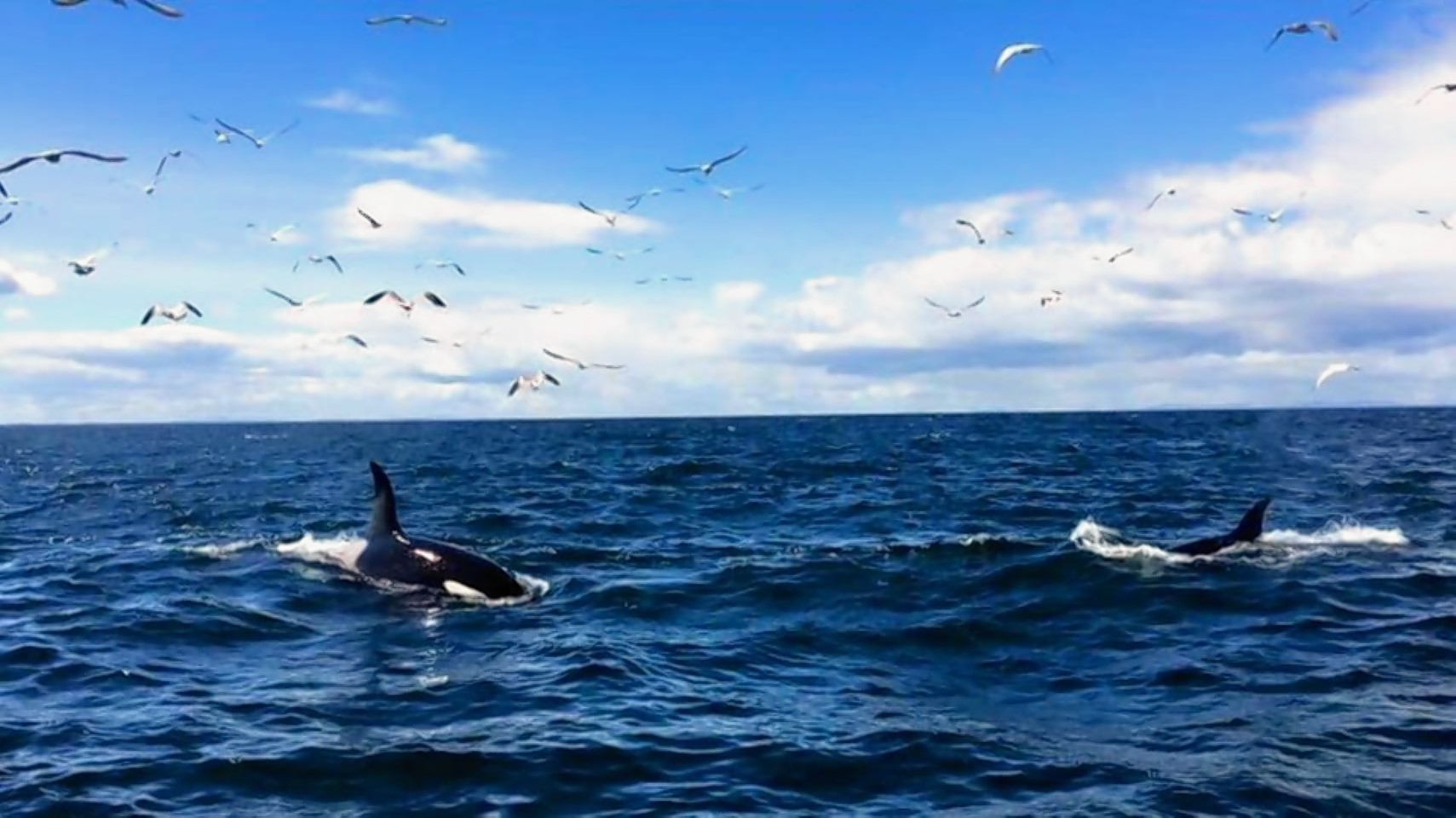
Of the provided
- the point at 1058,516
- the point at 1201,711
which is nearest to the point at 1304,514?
the point at 1058,516

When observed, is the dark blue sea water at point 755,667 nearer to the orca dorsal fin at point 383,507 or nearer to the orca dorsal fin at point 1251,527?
the orca dorsal fin at point 1251,527

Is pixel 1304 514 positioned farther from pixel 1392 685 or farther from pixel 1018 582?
pixel 1392 685

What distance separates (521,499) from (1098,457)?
1252 inches

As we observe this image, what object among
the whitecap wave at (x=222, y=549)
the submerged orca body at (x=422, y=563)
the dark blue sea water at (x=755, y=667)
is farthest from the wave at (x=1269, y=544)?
the whitecap wave at (x=222, y=549)

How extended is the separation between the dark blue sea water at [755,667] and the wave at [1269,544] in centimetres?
15

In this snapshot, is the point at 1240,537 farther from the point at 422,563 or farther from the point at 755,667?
the point at 422,563

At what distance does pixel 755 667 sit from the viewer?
16.5 meters

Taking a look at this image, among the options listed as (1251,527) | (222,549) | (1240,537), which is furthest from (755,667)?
(222,549)

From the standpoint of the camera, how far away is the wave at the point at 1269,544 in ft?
79.0

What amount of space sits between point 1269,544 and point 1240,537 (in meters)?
0.97

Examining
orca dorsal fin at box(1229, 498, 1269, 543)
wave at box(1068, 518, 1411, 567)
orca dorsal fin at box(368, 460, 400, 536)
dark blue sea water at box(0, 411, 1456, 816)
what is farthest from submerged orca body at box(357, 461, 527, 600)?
orca dorsal fin at box(1229, 498, 1269, 543)

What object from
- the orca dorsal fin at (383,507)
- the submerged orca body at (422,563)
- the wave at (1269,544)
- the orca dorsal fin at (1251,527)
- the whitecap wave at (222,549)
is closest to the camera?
the submerged orca body at (422,563)

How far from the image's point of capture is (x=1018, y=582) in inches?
868

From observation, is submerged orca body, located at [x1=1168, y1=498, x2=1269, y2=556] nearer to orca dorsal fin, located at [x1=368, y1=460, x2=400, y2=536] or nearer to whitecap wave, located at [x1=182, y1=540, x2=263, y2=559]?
orca dorsal fin, located at [x1=368, y1=460, x2=400, y2=536]
